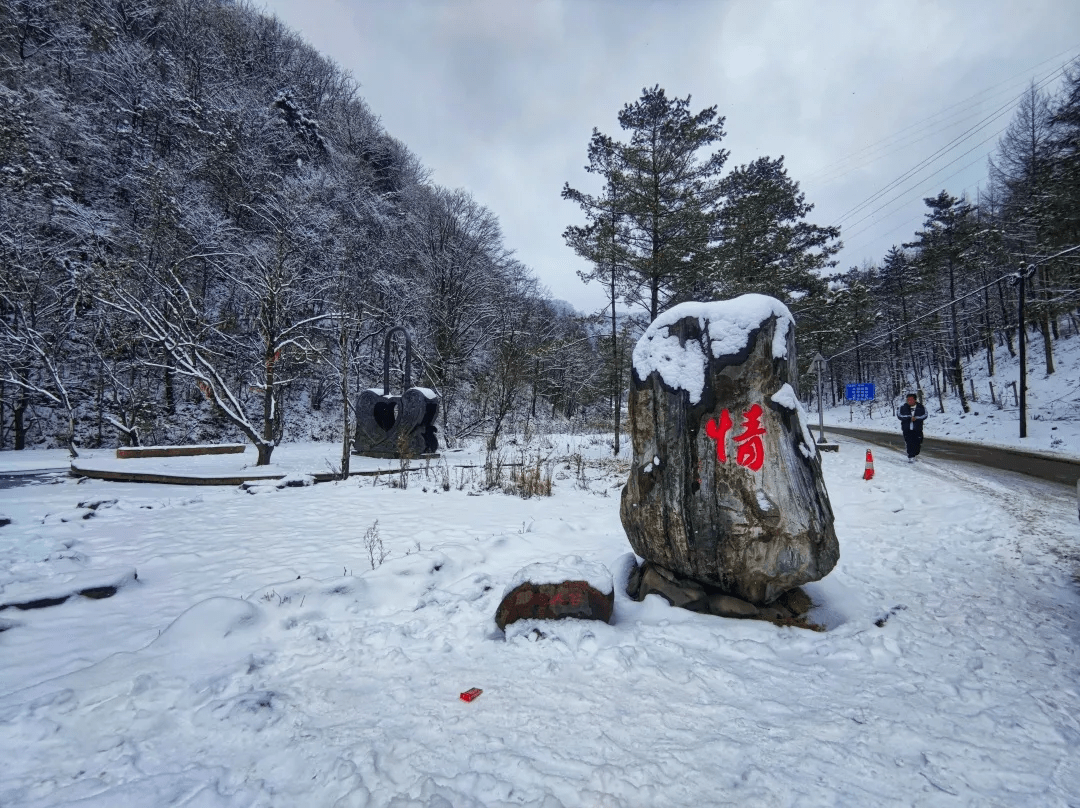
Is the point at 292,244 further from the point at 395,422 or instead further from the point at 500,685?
the point at 500,685

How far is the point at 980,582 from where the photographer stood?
Result: 3.96 m

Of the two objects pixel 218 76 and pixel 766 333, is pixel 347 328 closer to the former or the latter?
pixel 766 333

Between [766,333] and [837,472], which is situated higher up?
[766,333]

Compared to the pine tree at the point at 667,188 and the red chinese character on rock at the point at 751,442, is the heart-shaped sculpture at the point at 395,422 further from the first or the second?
the red chinese character on rock at the point at 751,442

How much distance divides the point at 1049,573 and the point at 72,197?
2575cm

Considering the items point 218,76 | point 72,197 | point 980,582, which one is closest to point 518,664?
point 980,582

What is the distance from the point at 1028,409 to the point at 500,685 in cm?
2716

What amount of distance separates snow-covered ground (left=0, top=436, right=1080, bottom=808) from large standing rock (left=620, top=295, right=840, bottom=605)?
449 mm

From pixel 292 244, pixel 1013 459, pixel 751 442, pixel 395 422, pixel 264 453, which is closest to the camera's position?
pixel 751 442

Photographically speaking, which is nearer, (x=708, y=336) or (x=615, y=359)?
(x=708, y=336)

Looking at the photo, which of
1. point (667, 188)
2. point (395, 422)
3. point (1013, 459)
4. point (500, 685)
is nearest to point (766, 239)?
point (667, 188)

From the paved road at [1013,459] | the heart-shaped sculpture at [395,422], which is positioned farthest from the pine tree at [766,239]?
the heart-shaped sculpture at [395,422]

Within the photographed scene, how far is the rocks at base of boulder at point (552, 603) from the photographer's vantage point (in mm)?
3162

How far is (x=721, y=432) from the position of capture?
3404mm
